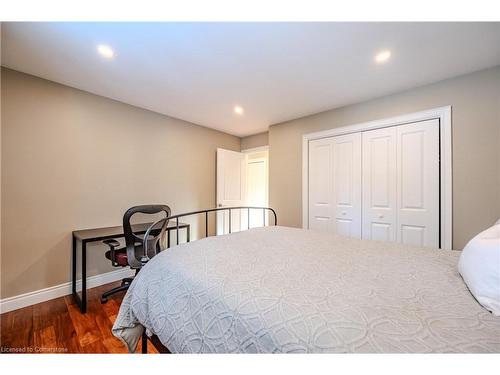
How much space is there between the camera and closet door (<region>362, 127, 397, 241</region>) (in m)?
2.51

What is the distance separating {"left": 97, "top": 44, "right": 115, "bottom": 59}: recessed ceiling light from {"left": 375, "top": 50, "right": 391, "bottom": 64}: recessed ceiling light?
87.7 inches

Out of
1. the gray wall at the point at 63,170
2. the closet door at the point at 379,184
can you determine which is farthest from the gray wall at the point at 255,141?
the closet door at the point at 379,184

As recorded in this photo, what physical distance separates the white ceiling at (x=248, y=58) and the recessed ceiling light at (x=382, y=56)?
0.05 metres

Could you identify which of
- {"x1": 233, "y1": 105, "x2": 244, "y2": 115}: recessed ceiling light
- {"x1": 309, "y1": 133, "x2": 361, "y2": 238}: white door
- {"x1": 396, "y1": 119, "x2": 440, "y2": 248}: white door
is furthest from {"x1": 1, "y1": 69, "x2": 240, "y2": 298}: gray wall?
{"x1": 396, "y1": 119, "x2": 440, "y2": 248}: white door

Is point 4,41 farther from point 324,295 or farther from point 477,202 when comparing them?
point 477,202

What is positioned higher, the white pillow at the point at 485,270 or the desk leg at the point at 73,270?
the white pillow at the point at 485,270

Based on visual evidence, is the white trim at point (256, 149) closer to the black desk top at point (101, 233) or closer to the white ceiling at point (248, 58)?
the white ceiling at point (248, 58)

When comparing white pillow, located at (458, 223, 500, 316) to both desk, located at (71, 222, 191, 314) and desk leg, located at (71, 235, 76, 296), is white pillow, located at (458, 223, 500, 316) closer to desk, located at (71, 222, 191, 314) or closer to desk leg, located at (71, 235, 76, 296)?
desk, located at (71, 222, 191, 314)

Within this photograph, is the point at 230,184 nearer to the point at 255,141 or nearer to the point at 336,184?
the point at 255,141

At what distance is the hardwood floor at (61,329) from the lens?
1552 mm

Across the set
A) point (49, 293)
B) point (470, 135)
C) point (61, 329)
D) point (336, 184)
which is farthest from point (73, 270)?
point (470, 135)

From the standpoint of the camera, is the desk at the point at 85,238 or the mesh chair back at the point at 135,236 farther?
the desk at the point at 85,238

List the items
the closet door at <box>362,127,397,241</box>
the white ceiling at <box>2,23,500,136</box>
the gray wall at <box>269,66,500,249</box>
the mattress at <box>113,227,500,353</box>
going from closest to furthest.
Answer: the mattress at <box>113,227,500,353</box> < the white ceiling at <box>2,23,500,136</box> < the gray wall at <box>269,66,500,249</box> < the closet door at <box>362,127,397,241</box>
